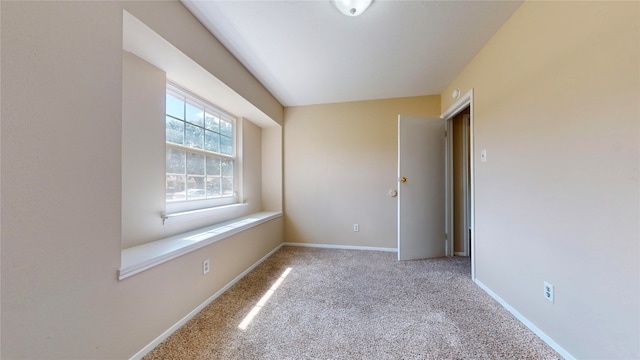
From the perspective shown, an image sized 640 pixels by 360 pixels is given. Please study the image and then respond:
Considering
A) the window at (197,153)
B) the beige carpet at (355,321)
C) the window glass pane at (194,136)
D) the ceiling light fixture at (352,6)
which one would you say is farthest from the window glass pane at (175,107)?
the beige carpet at (355,321)

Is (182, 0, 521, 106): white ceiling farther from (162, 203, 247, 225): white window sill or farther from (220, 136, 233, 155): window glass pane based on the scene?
(162, 203, 247, 225): white window sill

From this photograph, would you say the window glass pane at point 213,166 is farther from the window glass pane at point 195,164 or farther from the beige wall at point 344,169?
the beige wall at point 344,169

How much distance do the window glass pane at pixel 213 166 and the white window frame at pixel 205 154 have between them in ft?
0.18

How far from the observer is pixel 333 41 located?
1.91 meters

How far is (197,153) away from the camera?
2230mm

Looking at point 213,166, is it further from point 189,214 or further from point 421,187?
point 421,187

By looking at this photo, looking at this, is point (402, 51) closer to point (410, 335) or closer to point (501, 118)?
point (501, 118)

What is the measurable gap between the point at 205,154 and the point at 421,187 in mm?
2792

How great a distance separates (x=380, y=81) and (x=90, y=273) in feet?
10.1

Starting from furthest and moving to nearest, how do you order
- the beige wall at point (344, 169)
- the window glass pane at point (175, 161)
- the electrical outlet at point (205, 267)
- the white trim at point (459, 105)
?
1. the beige wall at point (344, 169)
2. the white trim at point (459, 105)
3. the window glass pane at point (175, 161)
4. the electrical outlet at point (205, 267)

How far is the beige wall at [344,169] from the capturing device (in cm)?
322

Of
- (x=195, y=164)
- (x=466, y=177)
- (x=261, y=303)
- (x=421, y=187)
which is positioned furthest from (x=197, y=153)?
(x=466, y=177)

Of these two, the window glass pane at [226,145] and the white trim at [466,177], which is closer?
the window glass pane at [226,145]

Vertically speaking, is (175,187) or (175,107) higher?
(175,107)
